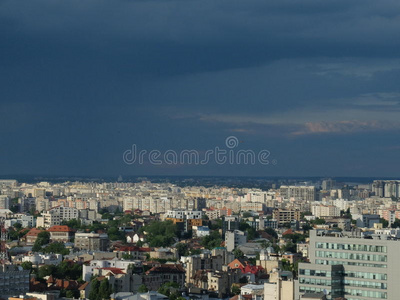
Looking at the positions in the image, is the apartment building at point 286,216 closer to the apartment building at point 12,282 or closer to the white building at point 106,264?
the white building at point 106,264

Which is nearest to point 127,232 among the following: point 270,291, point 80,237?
point 80,237

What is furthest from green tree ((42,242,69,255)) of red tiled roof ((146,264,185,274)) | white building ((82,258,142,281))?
red tiled roof ((146,264,185,274))

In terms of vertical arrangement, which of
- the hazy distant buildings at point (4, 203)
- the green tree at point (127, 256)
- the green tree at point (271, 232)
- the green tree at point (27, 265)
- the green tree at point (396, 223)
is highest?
the hazy distant buildings at point (4, 203)

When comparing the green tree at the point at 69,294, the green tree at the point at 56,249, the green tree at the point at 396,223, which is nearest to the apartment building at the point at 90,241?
the green tree at the point at 56,249

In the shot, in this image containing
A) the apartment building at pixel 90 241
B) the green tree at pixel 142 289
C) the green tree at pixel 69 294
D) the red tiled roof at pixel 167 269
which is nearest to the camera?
the green tree at pixel 69 294

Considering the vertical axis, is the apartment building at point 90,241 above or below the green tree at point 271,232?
below

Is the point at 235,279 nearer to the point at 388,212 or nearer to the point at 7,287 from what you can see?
the point at 7,287
